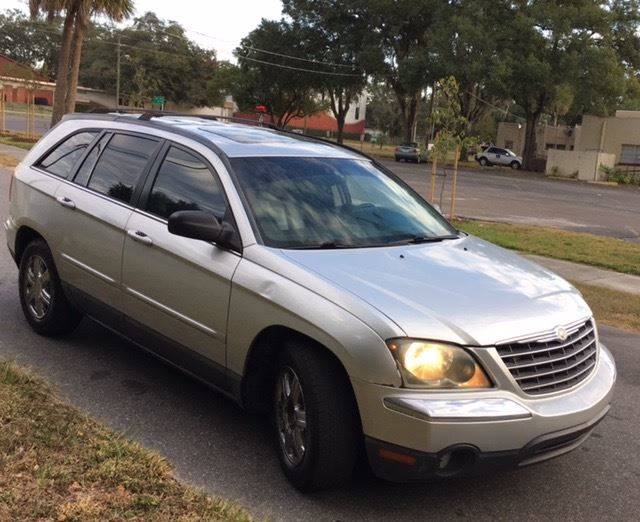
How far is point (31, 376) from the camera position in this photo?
4.50m

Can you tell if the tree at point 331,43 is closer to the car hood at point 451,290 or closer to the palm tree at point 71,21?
the palm tree at point 71,21

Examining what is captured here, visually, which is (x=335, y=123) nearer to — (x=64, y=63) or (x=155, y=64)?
(x=155, y=64)

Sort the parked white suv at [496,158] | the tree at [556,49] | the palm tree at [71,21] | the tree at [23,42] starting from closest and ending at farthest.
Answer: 1. the palm tree at [71,21]
2. the tree at [556,49]
3. the parked white suv at [496,158]
4. the tree at [23,42]

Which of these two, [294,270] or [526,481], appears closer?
[294,270]

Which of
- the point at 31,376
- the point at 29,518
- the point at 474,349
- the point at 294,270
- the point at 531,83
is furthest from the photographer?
the point at 531,83

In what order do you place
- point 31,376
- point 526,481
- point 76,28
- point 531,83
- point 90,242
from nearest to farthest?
1. point 526,481
2. point 31,376
3. point 90,242
4. point 76,28
5. point 531,83

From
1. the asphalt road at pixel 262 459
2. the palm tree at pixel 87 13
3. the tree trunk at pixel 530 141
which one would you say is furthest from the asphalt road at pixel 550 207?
the tree trunk at pixel 530 141

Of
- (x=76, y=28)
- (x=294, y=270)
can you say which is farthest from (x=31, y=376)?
(x=76, y=28)

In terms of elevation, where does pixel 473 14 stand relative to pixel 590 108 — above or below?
above

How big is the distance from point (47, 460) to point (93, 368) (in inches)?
65.5

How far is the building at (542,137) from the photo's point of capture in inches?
2557

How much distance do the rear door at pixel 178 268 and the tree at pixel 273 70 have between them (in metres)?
54.4

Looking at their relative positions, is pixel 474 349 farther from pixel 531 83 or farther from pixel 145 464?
pixel 531 83

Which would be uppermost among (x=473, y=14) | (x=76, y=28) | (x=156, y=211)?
(x=473, y=14)
